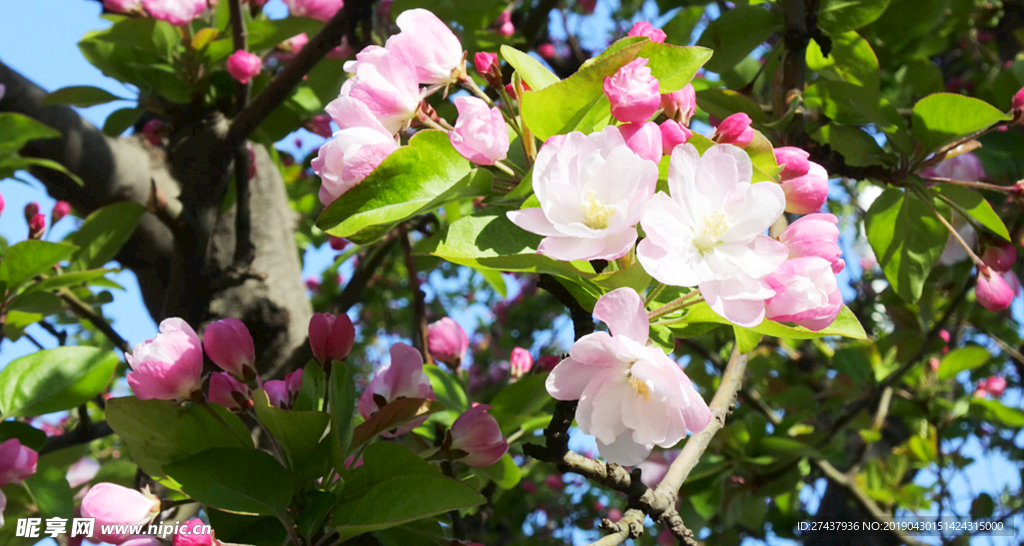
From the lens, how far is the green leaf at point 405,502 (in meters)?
0.77

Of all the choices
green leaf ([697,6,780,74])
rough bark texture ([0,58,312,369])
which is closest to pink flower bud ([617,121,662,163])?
green leaf ([697,6,780,74])

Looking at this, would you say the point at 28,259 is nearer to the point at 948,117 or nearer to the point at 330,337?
the point at 330,337

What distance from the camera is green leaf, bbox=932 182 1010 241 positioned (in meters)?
1.13

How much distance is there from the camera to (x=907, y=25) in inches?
59.7

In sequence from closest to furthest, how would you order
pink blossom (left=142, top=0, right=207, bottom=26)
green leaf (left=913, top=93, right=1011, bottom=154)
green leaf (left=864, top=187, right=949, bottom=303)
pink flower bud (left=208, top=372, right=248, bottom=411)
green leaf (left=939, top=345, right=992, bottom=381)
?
1. pink flower bud (left=208, top=372, right=248, bottom=411)
2. green leaf (left=913, top=93, right=1011, bottom=154)
3. green leaf (left=864, top=187, right=949, bottom=303)
4. pink blossom (left=142, top=0, right=207, bottom=26)
5. green leaf (left=939, top=345, right=992, bottom=381)

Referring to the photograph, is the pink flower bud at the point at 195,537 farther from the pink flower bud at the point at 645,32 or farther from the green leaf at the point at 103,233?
the green leaf at the point at 103,233

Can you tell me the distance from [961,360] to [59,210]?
253cm

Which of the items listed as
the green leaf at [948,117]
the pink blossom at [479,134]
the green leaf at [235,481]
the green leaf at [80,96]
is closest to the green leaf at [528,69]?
the pink blossom at [479,134]

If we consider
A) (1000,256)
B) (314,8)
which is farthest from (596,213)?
(314,8)

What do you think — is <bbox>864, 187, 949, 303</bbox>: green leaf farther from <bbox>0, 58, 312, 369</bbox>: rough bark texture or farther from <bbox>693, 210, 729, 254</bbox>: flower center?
<bbox>0, 58, 312, 369</bbox>: rough bark texture

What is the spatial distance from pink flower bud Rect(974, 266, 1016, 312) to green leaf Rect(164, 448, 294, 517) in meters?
1.19

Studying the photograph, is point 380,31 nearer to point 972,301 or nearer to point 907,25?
point 907,25

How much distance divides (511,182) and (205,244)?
104 centimetres

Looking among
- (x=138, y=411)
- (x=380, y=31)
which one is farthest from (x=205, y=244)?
(x=138, y=411)
